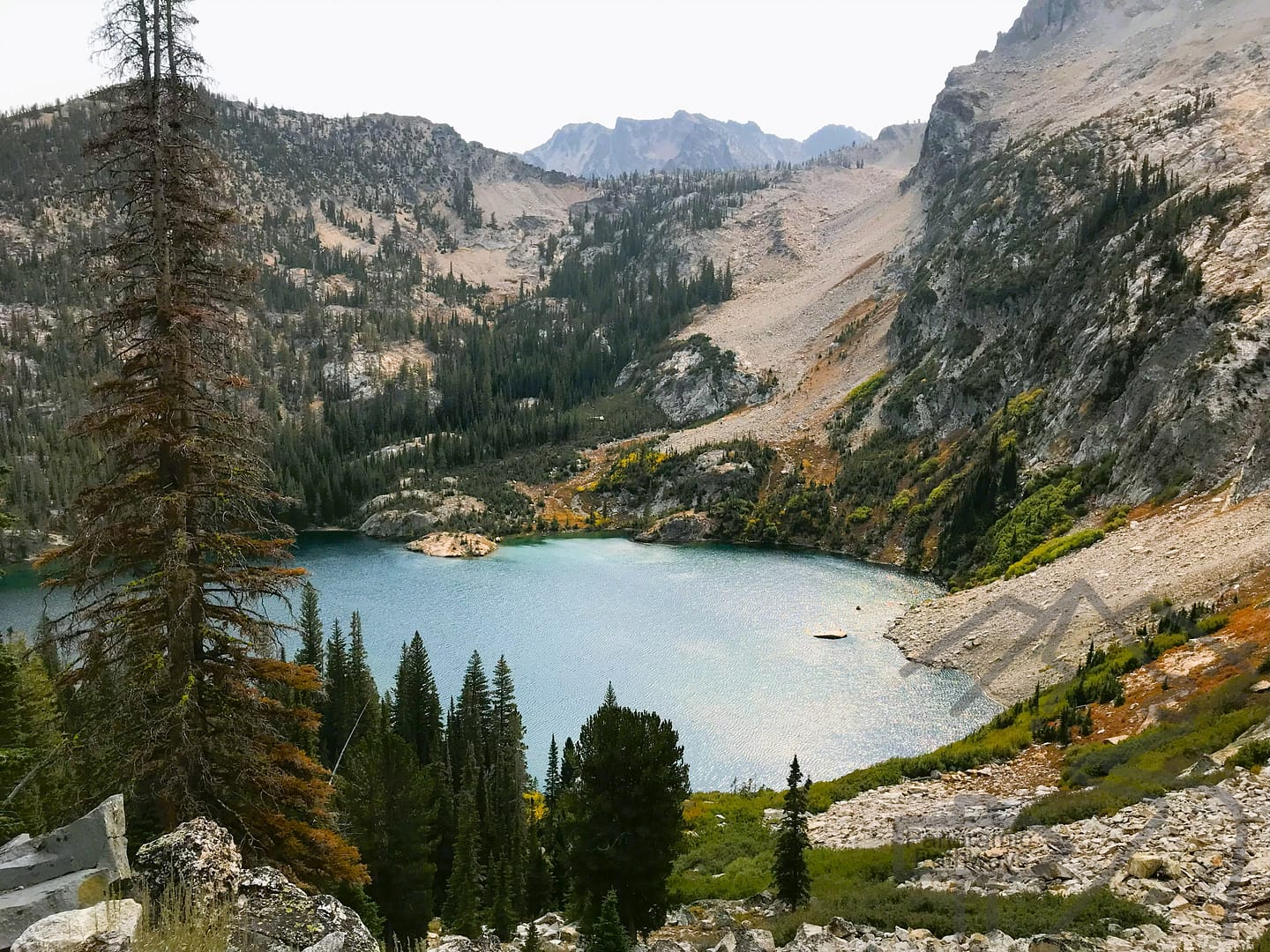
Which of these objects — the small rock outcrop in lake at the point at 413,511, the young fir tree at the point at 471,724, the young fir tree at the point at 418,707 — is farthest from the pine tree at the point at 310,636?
the small rock outcrop in lake at the point at 413,511

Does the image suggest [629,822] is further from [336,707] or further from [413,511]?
[413,511]

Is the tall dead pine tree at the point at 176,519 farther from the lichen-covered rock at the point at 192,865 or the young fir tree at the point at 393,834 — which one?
the young fir tree at the point at 393,834

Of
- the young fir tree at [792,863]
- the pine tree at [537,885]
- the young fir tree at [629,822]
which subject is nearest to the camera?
the young fir tree at [629,822]

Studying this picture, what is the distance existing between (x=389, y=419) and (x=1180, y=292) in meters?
145

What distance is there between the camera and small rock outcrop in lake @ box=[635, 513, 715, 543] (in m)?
101

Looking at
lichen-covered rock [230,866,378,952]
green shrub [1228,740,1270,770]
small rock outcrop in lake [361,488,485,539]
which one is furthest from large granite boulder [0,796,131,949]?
small rock outcrop in lake [361,488,485,539]

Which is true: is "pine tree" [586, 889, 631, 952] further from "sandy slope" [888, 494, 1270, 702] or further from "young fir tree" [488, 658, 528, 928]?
"sandy slope" [888, 494, 1270, 702]

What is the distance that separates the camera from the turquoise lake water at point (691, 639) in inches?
1575

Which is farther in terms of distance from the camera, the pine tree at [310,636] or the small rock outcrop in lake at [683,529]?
the small rock outcrop in lake at [683,529]

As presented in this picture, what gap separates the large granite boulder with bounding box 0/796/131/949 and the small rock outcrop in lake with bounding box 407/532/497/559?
301ft

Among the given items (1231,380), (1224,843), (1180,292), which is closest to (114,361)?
(1224,843)

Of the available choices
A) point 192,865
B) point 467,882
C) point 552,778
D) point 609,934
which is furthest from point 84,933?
point 552,778

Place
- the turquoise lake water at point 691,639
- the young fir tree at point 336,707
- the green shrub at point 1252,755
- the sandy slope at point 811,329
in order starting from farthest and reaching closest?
the sandy slope at point 811,329 → the young fir tree at point 336,707 → the turquoise lake water at point 691,639 → the green shrub at point 1252,755

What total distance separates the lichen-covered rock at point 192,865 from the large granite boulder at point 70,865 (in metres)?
0.33
